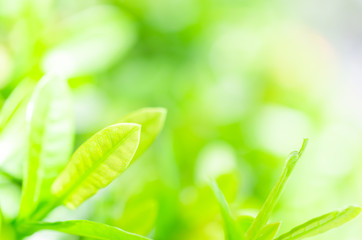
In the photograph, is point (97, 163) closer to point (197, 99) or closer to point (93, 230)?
point (93, 230)


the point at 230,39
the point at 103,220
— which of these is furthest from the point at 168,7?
the point at 103,220

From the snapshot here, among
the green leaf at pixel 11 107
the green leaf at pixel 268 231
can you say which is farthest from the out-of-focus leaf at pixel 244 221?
the green leaf at pixel 11 107

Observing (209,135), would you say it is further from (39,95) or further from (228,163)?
(39,95)

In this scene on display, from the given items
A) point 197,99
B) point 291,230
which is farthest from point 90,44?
point 291,230

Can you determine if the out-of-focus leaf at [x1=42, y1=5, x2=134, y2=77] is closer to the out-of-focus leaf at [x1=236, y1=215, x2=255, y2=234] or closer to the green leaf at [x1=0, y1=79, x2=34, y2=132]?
the green leaf at [x1=0, y1=79, x2=34, y2=132]

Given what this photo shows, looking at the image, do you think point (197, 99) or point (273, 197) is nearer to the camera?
point (273, 197)

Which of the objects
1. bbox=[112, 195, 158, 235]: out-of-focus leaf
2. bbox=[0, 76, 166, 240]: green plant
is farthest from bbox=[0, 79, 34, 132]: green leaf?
bbox=[112, 195, 158, 235]: out-of-focus leaf

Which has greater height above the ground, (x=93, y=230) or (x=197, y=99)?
(x=197, y=99)
